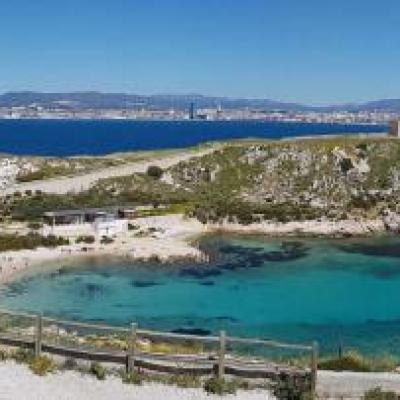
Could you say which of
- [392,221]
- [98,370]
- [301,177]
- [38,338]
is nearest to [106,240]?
[392,221]

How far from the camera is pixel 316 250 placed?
81562 millimetres

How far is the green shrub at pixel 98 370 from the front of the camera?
31.5m

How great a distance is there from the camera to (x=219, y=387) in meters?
30.4

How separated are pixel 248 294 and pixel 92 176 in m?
47.3

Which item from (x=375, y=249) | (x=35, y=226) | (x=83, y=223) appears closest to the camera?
(x=35, y=226)

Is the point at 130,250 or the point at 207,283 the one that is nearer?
the point at 207,283

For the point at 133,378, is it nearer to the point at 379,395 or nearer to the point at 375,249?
the point at 379,395

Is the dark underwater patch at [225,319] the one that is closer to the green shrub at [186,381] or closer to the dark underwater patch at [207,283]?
the dark underwater patch at [207,283]

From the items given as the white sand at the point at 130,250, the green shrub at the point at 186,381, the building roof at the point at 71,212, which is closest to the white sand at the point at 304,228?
the white sand at the point at 130,250

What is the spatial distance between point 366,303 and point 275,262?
14.7 m

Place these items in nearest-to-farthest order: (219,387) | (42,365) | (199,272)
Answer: (219,387) < (42,365) < (199,272)

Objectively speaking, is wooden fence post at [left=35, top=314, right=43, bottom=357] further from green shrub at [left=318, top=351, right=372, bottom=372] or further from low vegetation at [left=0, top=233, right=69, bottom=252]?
low vegetation at [left=0, top=233, right=69, bottom=252]

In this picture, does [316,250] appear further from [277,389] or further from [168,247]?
[277,389]

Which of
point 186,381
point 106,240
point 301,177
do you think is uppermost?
point 301,177
